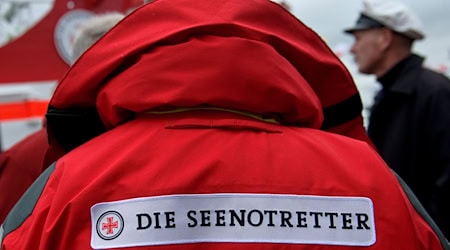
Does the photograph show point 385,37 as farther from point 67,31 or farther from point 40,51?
point 40,51

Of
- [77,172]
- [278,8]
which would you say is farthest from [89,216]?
[278,8]

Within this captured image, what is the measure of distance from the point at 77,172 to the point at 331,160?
0.40 meters

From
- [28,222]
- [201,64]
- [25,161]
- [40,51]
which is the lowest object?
[40,51]

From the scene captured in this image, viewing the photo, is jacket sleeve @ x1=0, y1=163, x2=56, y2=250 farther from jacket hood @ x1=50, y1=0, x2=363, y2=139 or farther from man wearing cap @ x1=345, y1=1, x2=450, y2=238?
man wearing cap @ x1=345, y1=1, x2=450, y2=238

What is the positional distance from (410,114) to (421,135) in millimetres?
112

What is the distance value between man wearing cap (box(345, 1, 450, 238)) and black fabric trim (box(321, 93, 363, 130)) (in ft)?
4.83

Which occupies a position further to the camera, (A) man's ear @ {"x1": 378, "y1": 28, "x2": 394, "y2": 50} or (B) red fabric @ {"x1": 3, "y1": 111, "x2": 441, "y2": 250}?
(A) man's ear @ {"x1": 378, "y1": 28, "x2": 394, "y2": 50}

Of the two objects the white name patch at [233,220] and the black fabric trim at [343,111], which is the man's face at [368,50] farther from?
the white name patch at [233,220]

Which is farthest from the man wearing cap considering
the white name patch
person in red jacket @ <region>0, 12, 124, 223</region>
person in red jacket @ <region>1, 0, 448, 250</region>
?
the white name patch

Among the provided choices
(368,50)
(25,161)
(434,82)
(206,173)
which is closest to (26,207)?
(206,173)

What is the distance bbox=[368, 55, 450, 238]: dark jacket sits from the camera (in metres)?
2.52

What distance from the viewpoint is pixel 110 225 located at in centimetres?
88

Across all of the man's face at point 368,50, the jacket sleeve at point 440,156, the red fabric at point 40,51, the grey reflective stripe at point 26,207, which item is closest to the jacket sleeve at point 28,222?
the grey reflective stripe at point 26,207

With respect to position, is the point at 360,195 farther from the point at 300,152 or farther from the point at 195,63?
the point at 195,63
